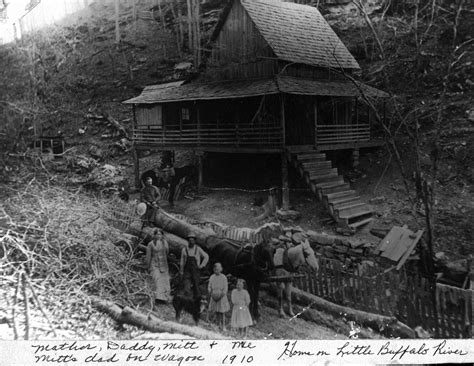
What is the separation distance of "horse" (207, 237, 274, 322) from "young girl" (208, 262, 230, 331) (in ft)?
0.34

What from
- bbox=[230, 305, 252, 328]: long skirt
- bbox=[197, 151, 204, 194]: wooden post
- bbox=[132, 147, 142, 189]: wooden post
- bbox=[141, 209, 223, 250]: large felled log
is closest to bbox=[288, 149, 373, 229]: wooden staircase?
bbox=[197, 151, 204, 194]: wooden post

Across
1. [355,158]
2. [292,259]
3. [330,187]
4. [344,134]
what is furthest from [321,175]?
[292,259]

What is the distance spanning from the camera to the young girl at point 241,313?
4492 mm

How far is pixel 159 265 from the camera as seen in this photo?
4.65 metres

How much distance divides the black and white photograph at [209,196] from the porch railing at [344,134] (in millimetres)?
112

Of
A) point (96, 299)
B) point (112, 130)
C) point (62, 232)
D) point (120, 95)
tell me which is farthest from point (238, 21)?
point (96, 299)

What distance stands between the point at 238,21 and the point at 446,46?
317cm

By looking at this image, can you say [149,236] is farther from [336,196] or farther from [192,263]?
[336,196]

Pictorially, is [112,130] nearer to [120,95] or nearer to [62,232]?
[120,95]

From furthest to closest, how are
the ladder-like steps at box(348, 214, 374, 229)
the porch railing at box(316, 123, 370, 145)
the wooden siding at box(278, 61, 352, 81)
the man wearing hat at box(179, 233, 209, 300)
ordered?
the wooden siding at box(278, 61, 352, 81)
the porch railing at box(316, 123, 370, 145)
the ladder-like steps at box(348, 214, 374, 229)
the man wearing hat at box(179, 233, 209, 300)

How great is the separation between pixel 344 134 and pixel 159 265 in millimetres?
3434

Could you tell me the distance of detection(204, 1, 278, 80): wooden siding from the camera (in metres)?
5.66

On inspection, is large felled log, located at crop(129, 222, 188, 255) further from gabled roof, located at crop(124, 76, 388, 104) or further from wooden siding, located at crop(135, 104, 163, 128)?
gabled roof, located at crop(124, 76, 388, 104)

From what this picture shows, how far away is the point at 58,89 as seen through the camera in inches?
189
